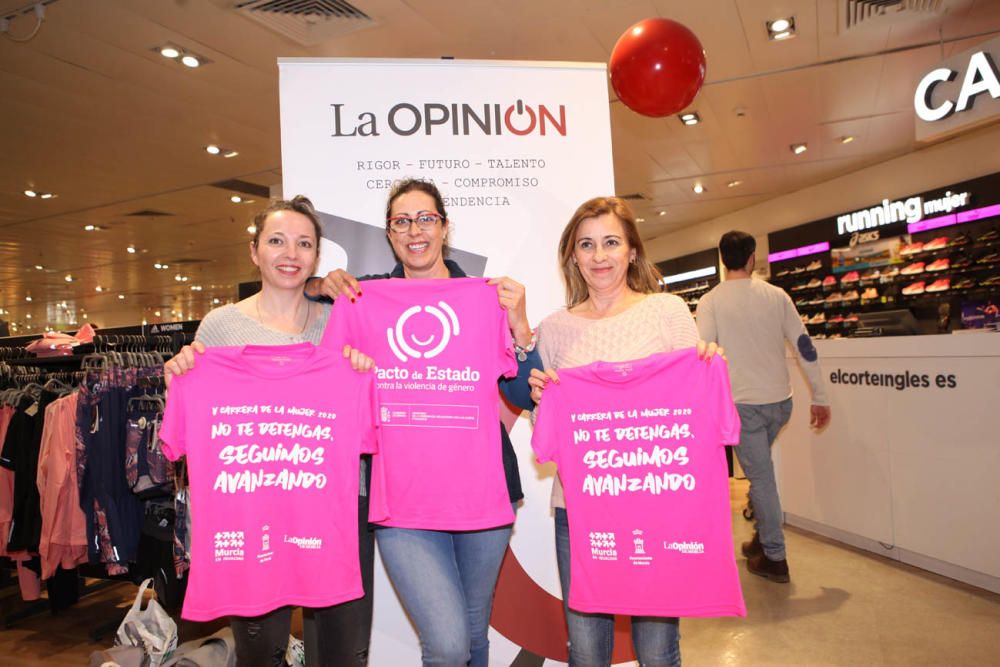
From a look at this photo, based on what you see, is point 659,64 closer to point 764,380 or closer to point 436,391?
point 764,380

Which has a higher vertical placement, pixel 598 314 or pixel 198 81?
pixel 198 81

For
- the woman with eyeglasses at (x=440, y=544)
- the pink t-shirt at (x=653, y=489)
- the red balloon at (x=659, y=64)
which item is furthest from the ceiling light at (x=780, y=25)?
the pink t-shirt at (x=653, y=489)

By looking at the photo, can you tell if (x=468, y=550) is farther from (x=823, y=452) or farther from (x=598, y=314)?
(x=823, y=452)

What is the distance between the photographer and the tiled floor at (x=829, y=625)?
2812 mm

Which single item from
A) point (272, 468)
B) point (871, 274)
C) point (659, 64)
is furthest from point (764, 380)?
point (871, 274)

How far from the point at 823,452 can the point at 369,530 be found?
3572mm

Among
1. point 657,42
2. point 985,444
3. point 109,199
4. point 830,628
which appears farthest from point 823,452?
point 109,199

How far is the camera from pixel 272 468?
168cm

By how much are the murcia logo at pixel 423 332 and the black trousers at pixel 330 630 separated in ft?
1.42

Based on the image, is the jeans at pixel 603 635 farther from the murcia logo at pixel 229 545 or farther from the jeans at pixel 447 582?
the murcia logo at pixel 229 545

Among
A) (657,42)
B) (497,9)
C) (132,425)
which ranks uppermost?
(497,9)

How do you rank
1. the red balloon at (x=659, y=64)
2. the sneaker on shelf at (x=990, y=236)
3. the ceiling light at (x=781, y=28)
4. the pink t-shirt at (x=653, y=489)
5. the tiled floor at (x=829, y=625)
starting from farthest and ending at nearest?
the sneaker on shelf at (x=990, y=236)
the ceiling light at (x=781, y=28)
the red balloon at (x=659, y=64)
the tiled floor at (x=829, y=625)
the pink t-shirt at (x=653, y=489)

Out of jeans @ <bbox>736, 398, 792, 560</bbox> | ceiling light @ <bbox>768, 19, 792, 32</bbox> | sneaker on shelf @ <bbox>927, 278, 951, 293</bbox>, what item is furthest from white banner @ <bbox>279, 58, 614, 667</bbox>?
sneaker on shelf @ <bbox>927, 278, 951, 293</bbox>

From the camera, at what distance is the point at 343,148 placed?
258 centimetres
